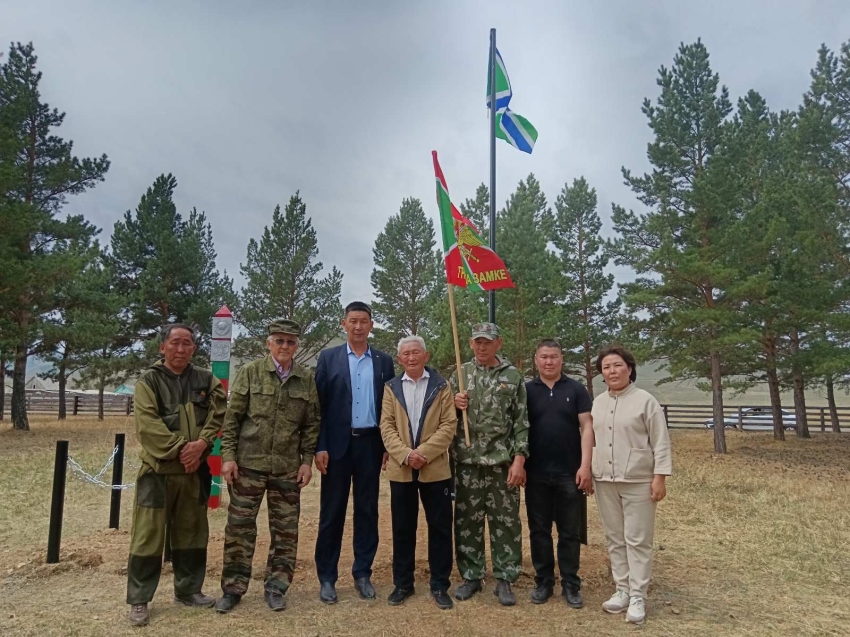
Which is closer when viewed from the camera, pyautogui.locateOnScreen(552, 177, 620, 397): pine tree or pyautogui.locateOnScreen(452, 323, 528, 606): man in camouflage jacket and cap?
pyautogui.locateOnScreen(452, 323, 528, 606): man in camouflage jacket and cap

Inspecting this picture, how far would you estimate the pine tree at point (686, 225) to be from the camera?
15.2 metres

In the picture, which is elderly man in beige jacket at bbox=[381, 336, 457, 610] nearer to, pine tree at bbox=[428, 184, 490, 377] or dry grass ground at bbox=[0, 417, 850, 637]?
dry grass ground at bbox=[0, 417, 850, 637]

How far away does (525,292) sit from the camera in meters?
19.4

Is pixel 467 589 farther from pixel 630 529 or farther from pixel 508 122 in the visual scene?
pixel 508 122

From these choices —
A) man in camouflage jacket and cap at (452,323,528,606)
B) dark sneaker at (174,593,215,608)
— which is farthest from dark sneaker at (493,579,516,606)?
dark sneaker at (174,593,215,608)

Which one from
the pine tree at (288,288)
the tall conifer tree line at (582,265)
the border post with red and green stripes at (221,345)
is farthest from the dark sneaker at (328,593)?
the pine tree at (288,288)

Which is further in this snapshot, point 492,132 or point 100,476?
point 100,476

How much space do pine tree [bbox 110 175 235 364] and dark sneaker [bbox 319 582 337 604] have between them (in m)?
19.8

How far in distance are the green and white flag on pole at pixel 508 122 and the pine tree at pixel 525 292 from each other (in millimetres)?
12242

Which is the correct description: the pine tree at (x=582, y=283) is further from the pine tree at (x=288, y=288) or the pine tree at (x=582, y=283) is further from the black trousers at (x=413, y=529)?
the black trousers at (x=413, y=529)

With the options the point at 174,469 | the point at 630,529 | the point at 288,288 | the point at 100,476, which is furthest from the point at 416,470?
the point at 288,288

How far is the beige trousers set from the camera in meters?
3.94

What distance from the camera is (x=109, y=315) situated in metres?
20.5

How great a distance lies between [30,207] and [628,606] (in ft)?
60.6
